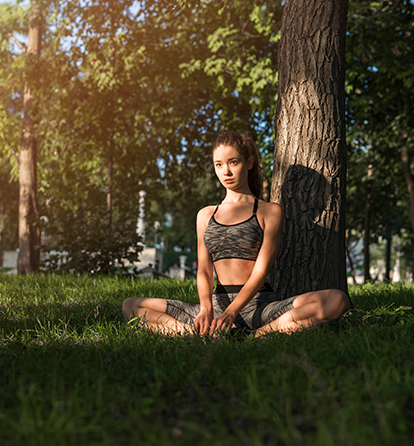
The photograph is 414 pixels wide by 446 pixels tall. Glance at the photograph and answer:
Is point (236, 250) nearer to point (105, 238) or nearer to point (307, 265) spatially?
point (307, 265)

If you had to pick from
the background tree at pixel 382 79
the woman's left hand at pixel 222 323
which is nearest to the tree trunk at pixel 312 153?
the woman's left hand at pixel 222 323

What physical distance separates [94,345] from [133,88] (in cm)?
836

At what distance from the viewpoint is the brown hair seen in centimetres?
375

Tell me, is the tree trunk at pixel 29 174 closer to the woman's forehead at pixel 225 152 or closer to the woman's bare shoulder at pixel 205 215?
the woman's bare shoulder at pixel 205 215

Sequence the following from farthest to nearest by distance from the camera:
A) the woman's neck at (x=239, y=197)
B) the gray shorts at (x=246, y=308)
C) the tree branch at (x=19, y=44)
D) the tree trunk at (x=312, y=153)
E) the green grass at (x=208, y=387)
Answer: the tree branch at (x=19, y=44)
the tree trunk at (x=312, y=153)
the woman's neck at (x=239, y=197)
the gray shorts at (x=246, y=308)
the green grass at (x=208, y=387)

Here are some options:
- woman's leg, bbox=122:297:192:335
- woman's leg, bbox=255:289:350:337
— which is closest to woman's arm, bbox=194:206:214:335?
woman's leg, bbox=122:297:192:335

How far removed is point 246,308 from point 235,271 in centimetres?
33

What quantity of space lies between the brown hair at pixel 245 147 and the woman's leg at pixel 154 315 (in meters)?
1.40

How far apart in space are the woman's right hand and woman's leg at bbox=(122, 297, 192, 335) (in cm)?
23

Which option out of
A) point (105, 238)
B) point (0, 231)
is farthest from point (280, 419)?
point (0, 231)

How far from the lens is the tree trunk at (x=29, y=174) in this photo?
11.0m

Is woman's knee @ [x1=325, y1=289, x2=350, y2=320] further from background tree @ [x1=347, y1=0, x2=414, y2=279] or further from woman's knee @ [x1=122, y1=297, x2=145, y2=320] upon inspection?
background tree @ [x1=347, y1=0, x2=414, y2=279]

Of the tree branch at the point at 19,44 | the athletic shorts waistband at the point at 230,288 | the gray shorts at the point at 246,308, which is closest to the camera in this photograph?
the gray shorts at the point at 246,308

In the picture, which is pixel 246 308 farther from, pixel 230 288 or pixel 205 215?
pixel 205 215
